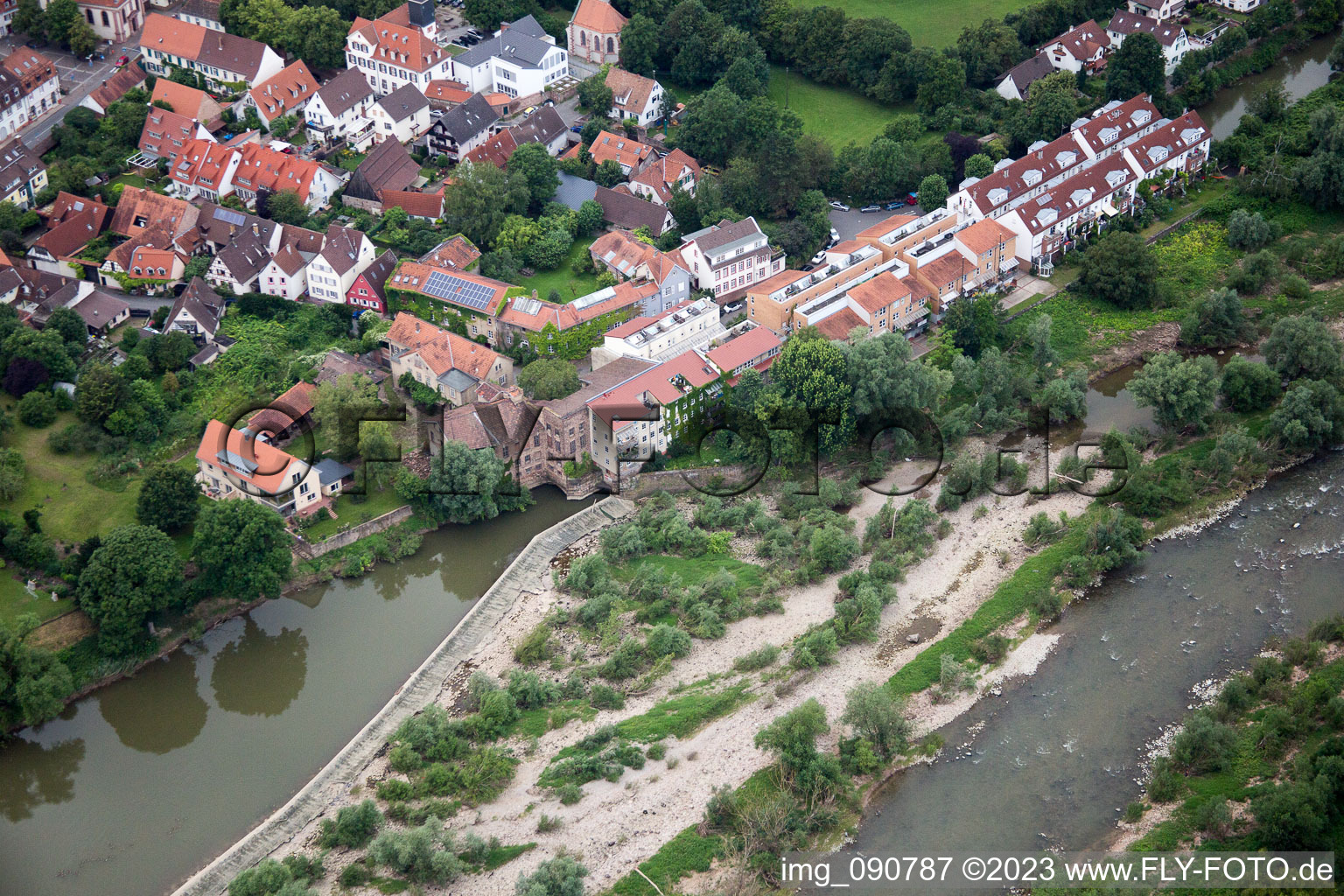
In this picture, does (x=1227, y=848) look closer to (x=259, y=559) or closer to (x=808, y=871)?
(x=808, y=871)

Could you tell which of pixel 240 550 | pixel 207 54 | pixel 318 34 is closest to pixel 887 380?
pixel 240 550

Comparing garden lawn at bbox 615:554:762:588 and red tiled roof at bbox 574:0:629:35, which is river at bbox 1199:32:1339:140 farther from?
garden lawn at bbox 615:554:762:588

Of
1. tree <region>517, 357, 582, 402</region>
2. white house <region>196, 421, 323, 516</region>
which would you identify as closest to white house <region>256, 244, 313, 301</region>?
white house <region>196, 421, 323, 516</region>

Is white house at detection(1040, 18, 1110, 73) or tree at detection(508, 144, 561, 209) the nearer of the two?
tree at detection(508, 144, 561, 209)

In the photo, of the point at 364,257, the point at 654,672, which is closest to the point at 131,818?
the point at 654,672

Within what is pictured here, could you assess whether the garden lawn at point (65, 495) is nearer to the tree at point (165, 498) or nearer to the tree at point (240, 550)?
the tree at point (165, 498)

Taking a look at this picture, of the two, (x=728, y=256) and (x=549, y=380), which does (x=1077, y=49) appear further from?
(x=549, y=380)
